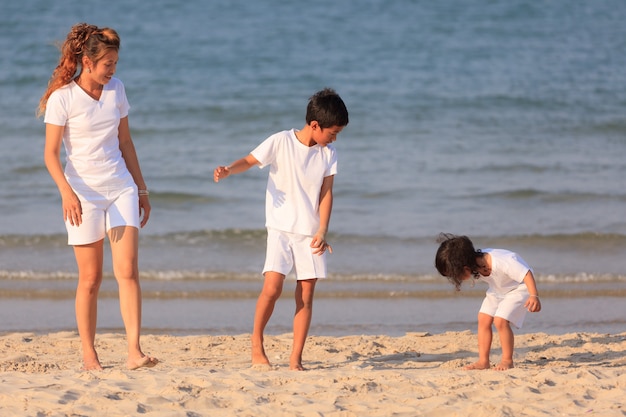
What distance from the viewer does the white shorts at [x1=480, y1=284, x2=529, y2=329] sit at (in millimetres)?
5223

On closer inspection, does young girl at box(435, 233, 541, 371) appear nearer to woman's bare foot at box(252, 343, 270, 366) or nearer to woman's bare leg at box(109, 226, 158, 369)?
woman's bare foot at box(252, 343, 270, 366)

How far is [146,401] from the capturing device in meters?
4.04

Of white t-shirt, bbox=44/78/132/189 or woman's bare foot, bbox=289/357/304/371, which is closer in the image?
white t-shirt, bbox=44/78/132/189

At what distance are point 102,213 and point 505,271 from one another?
2296mm

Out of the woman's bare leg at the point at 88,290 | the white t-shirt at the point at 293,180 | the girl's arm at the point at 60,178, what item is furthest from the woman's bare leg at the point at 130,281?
the white t-shirt at the point at 293,180

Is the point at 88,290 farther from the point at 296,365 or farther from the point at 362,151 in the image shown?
the point at 362,151

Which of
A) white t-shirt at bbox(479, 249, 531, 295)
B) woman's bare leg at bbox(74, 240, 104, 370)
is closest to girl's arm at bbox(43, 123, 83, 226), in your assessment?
woman's bare leg at bbox(74, 240, 104, 370)

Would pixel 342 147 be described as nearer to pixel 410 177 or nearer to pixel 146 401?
pixel 410 177

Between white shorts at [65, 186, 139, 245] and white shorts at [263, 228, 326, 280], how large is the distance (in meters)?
0.79

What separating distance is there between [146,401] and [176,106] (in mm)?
13068

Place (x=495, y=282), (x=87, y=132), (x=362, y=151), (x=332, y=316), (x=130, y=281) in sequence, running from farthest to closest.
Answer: (x=362, y=151) → (x=332, y=316) → (x=495, y=282) → (x=130, y=281) → (x=87, y=132)

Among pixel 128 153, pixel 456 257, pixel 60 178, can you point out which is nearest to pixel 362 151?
pixel 456 257

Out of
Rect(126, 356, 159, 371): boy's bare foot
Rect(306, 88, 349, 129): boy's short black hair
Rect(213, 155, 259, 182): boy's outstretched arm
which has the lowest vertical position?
Rect(126, 356, 159, 371): boy's bare foot

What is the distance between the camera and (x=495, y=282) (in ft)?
17.4
